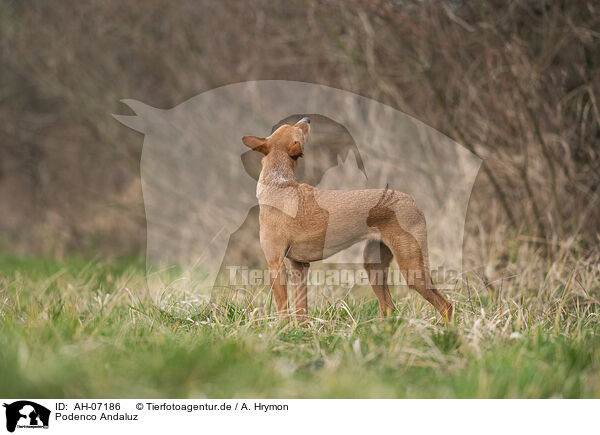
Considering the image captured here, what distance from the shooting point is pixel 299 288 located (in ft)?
→ 11.6

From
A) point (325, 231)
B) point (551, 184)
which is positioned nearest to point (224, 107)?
point (551, 184)

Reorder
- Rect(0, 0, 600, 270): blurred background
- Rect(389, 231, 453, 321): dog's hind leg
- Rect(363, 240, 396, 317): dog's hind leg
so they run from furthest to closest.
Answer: Rect(0, 0, 600, 270): blurred background → Rect(363, 240, 396, 317): dog's hind leg → Rect(389, 231, 453, 321): dog's hind leg

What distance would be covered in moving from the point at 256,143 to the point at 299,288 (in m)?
0.93

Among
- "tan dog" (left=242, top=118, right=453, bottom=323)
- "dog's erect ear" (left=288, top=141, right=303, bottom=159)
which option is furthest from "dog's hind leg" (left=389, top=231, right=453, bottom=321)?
"dog's erect ear" (left=288, top=141, right=303, bottom=159)

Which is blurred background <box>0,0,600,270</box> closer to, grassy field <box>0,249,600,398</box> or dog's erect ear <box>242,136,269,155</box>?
grassy field <box>0,249,600,398</box>

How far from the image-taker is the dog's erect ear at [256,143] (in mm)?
3324

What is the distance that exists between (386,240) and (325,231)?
1.15 ft

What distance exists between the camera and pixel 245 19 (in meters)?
7.38

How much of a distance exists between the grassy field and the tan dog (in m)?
0.28

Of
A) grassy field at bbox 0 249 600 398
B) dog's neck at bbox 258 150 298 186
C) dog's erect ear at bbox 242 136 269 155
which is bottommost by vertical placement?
grassy field at bbox 0 249 600 398
